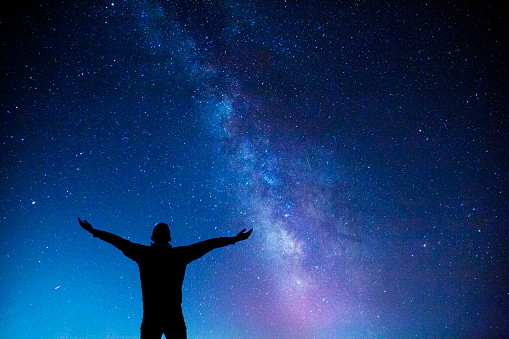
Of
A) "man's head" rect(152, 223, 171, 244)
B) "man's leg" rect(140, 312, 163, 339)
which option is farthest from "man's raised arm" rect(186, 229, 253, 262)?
"man's leg" rect(140, 312, 163, 339)

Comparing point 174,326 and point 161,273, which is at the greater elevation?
point 161,273

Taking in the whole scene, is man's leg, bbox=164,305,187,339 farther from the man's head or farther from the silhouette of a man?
the man's head

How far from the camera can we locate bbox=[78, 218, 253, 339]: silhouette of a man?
108 inches

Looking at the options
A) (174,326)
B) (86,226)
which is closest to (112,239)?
(86,226)

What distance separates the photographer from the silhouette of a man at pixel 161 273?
275cm

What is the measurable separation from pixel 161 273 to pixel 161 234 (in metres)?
0.39

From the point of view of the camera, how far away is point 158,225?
10.2 feet

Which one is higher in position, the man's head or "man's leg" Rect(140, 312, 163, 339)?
the man's head

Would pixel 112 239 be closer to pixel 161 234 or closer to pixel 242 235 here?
pixel 161 234

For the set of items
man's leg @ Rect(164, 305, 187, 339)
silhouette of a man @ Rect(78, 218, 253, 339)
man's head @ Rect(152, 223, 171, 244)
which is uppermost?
man's head @ Rect(152, 223, 171, 244)

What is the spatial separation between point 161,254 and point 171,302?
45 cm

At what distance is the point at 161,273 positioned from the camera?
2.86 m

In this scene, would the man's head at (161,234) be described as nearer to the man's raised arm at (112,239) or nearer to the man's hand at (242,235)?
the man's raised arm at (112,239)

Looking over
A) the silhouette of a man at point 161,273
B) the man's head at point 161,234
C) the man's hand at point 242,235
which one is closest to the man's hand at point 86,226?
the silhouette of a man at point 161,273
